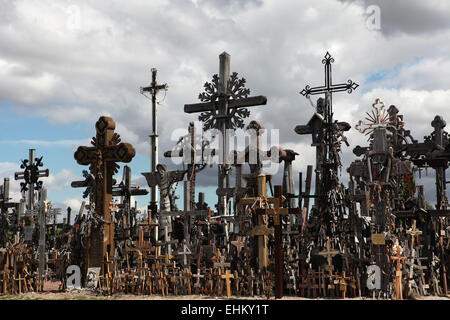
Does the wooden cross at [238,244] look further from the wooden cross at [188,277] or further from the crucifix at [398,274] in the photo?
the crucifix at [398,274]

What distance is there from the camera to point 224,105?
2322cm

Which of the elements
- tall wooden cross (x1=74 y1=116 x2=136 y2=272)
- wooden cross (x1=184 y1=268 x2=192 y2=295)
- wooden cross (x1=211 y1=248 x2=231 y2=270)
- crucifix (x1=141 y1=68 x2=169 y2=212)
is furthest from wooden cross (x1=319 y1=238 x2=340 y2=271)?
A: crucifix (x1=141 y1=68 x2=169 y2=212)

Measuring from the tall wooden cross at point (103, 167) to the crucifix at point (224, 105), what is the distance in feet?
19.7

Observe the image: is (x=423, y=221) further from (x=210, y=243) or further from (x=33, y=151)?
(x=33, y=151)

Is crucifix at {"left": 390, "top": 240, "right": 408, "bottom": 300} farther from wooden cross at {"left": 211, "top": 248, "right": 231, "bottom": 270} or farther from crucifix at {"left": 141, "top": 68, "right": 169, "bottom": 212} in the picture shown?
crucifix at {"left": 141, "top": 68, "right": 169, "bottom": 212}

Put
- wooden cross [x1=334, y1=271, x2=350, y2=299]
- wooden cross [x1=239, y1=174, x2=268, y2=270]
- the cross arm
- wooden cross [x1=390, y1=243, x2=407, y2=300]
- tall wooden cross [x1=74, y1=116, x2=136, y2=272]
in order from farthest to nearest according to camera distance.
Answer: the cross arm
tall wooden cross [x1=74, y1=116, x2=136, y2=272]
wooden cross [x1=239, y1=174, x2=268, y2=270]
wooden cross [x1=334, y1=271, x2=350, y2=299]
wooden cross [x1=390, y1=243, x2=407, y2=300]

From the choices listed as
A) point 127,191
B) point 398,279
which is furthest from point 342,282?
point 127,191

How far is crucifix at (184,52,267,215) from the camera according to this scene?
74.4ft

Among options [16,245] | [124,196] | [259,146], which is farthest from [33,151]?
[259,146]

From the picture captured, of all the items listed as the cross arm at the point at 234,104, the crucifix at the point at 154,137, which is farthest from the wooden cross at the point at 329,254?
the crucifix at the point at 154,137

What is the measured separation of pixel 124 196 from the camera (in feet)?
86.7

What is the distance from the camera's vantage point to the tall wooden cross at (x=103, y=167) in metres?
17.1

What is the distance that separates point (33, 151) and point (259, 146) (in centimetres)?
1323

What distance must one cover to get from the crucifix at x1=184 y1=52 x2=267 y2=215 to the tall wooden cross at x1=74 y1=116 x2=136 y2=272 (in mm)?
5993
